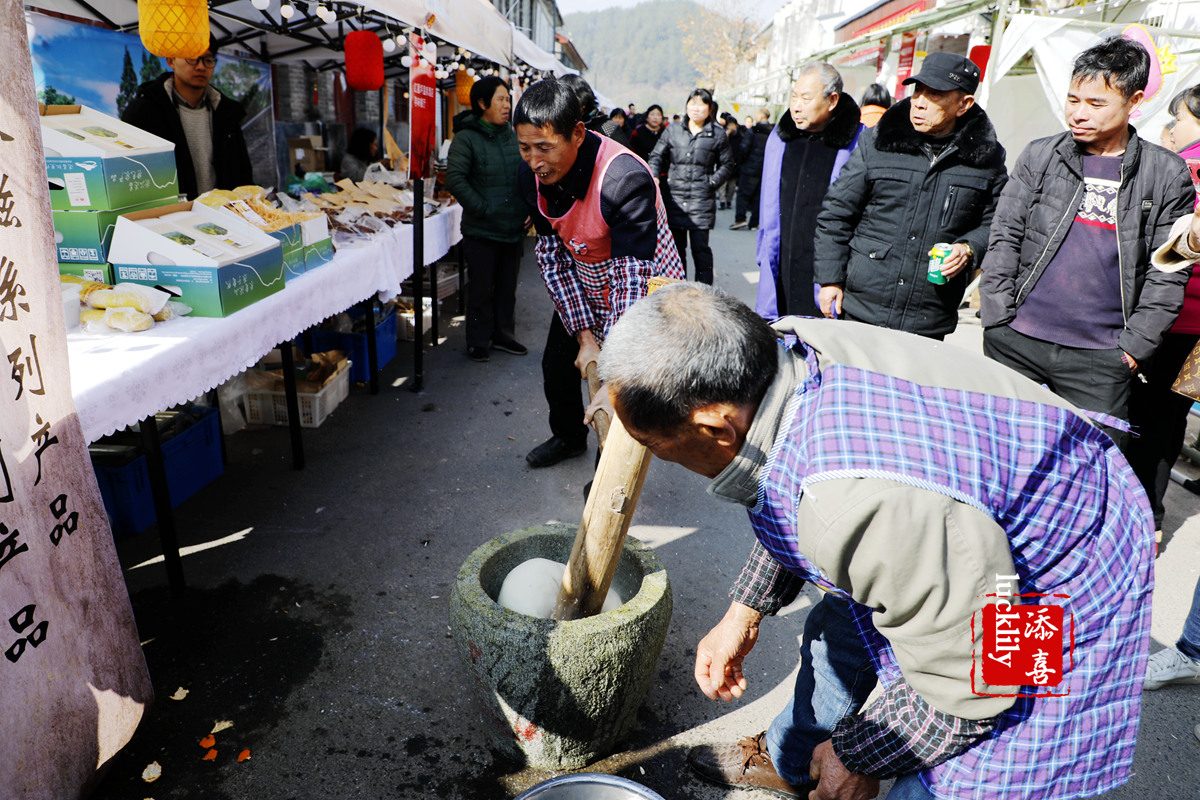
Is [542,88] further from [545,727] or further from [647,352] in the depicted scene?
[545,727]

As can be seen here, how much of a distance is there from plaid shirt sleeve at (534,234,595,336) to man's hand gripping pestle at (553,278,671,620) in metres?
1.21

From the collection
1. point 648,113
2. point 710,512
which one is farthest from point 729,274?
point 710,512

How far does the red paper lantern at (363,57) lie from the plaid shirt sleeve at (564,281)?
3.75 meters

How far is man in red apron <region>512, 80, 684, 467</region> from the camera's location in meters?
2.77

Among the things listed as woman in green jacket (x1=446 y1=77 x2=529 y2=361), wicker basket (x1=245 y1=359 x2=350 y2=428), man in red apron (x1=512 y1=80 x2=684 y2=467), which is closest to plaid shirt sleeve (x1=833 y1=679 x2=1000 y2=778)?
man in red apron (x1=512 y1=80 x2=684 y2=467)

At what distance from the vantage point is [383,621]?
107 inches

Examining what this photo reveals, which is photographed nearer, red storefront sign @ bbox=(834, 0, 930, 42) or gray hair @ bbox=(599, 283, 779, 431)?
gray hair @ bbox=(599, 283, 779, 431)

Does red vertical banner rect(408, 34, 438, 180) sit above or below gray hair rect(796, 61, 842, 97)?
below

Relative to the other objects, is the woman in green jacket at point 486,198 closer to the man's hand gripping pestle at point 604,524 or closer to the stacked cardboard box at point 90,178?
the stacked cardboard box at point 90,178

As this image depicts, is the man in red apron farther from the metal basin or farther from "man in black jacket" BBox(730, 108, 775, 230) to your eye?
"man in black jacket" BBox(730, 108, 775, 230)

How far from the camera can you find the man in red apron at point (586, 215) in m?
2.77

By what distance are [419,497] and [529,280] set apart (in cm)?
523

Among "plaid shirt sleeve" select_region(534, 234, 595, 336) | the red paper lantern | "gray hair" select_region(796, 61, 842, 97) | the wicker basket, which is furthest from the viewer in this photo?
the red paper lantern

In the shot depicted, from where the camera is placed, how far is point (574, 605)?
2031 millimetres
